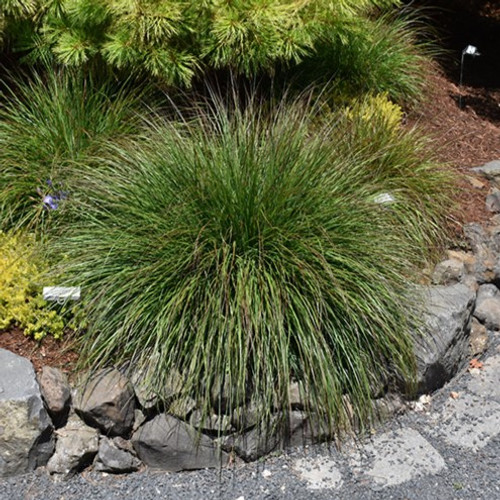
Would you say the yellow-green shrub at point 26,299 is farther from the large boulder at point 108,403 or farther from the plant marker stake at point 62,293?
the large boulder at point 108,403

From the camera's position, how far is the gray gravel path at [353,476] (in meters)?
3.18

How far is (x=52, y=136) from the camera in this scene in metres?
4.30

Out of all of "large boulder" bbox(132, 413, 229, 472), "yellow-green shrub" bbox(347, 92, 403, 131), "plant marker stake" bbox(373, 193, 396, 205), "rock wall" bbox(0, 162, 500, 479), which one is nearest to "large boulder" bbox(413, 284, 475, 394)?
"plant marker stake" bbox(373, 193, 396, 205)

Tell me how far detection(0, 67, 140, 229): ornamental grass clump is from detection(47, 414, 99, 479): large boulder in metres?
1.16

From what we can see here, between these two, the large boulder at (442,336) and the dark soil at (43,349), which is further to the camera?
the large boulder at (442,336)

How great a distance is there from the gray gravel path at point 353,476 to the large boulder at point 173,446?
1.9 inches

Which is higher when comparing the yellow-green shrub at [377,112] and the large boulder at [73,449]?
the yellow-green shrub at [377,112]

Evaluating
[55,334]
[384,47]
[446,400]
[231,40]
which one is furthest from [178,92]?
[446,400]

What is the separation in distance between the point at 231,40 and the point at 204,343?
2076mm

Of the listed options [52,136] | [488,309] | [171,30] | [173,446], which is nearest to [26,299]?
[173,446]

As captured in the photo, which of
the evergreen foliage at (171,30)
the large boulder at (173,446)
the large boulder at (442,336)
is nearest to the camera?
the large boulder at (173,446)

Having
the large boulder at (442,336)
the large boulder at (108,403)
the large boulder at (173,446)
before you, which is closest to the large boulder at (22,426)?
the large boulder at (108,403)

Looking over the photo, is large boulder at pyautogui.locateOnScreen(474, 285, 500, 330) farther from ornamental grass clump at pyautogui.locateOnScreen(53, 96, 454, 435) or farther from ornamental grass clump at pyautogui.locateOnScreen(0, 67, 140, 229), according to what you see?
ornamental grass clump at pyautogui.locateOnScreen(0, 67, 140, 229)

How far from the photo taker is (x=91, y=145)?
4.30 meters
